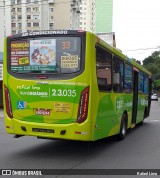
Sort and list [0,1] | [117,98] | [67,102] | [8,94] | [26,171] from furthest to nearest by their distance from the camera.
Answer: [0,1] < [117,98] < [8,94] < [67,102] < [26,171]

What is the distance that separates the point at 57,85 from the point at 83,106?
2.67ft

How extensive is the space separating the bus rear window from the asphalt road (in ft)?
7.00

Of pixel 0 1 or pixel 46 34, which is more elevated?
pixel 0 1

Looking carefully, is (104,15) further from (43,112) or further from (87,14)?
(43,112)

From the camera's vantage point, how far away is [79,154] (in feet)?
29.2

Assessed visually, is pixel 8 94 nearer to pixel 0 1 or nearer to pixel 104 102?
pixel 104 102

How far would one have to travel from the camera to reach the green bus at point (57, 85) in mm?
8117

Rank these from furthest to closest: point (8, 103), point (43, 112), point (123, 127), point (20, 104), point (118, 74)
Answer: point (123, 127)
point (118, 74)
point (8, 103)
point (20, 104)
point (43, 112)

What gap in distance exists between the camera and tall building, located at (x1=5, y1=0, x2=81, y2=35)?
365 feet

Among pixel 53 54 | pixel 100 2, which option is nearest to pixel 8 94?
pixel 53 54

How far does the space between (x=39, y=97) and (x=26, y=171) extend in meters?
2.07

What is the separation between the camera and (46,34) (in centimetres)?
859

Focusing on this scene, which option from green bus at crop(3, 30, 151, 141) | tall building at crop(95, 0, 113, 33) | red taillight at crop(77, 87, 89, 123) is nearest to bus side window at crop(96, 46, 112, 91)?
green bus at crop(3, 30, 151, 141)

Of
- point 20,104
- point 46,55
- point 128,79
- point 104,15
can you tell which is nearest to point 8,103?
point 20,104
